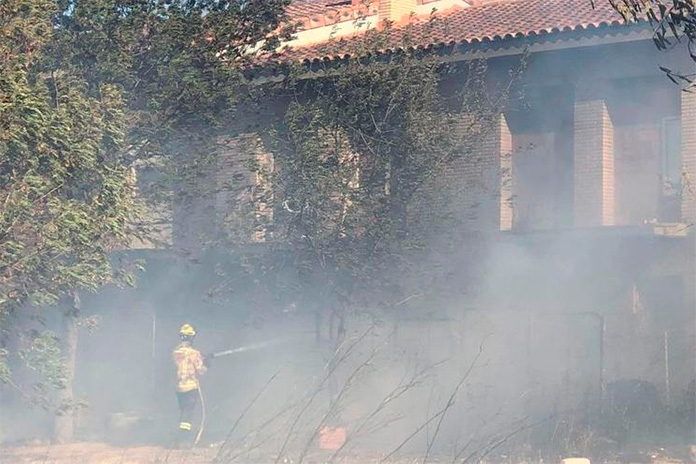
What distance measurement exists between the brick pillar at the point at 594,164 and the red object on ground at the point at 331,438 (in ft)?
15.7

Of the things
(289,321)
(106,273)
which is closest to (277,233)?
(289,321)

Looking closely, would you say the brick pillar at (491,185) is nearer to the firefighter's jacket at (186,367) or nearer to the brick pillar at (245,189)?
the brick pillar at (245,189)

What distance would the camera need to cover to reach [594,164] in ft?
45.8

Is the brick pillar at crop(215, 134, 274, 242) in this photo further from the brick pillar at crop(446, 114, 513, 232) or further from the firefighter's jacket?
the brick pillar at crop(446, 114, 513, 232)

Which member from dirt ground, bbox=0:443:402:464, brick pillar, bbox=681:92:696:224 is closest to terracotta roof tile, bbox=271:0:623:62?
brick pillar, bbox=681:92:696:224

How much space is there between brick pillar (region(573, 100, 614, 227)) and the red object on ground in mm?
4790

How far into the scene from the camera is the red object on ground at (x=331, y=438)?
11055 millimetres

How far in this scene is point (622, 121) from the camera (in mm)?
14039

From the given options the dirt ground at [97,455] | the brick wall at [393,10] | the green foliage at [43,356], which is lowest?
the dirt ground at [97,455]

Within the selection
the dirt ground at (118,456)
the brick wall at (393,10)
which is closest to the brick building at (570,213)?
the brick wall at (393,10)

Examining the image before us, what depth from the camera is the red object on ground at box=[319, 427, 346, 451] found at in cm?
1105

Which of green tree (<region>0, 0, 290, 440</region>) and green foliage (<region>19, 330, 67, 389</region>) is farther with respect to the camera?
green foliage (<region>19, 330, 67, 389</region>)

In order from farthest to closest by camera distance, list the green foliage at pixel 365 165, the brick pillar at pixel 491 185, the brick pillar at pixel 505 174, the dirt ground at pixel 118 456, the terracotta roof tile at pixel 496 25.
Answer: the brick pillar at pixel 505 174
the brick pillar at pixel 491 185
the terracotta roof tile at pixel 496 25
the green foliage at pixel 365 165
the dirt ground at pixel 118 456

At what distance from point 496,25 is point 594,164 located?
2.35 metres
